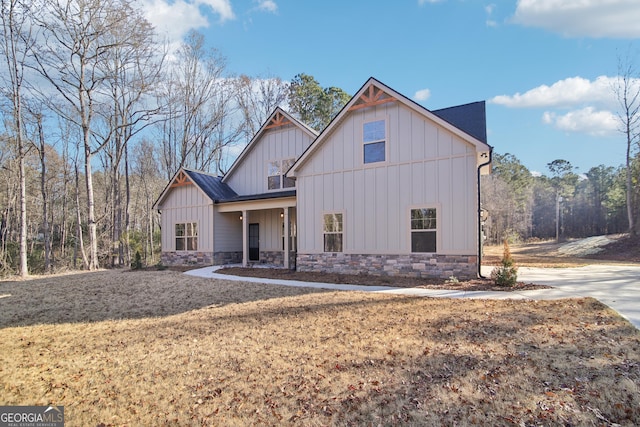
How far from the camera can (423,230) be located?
10461mm

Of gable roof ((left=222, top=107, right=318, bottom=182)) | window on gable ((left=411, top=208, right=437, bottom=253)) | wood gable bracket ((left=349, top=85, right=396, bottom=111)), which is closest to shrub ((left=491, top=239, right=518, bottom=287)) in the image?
window on gable ((left=411, top=208, right=437, bottom=253))

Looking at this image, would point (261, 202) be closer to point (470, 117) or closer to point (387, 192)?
point (387, 192)

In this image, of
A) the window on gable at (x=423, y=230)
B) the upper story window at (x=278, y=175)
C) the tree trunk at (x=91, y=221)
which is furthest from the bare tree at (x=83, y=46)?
the window on gable at (x=423, y=230)

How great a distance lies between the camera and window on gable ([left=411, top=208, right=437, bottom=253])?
1032 centimetres

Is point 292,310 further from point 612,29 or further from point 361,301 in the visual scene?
point 612,29

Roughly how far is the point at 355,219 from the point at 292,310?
5215 millimetres

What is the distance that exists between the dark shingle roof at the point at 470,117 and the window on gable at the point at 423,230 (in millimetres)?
3079

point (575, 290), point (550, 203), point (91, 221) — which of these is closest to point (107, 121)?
point (91, 221)

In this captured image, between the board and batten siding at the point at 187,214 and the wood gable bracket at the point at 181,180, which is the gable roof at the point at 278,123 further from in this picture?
the board and batten siding at the point at 187,214

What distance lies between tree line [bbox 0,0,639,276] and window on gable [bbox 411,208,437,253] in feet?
43.8

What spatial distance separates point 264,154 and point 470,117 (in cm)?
935

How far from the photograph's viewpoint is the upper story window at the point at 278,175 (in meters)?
15.9

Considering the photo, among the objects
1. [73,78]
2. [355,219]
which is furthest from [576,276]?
[73,78]

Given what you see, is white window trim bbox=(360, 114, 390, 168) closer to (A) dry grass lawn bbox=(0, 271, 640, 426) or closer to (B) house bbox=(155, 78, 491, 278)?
(B) house bbox=(155, 78, 491, 278)
